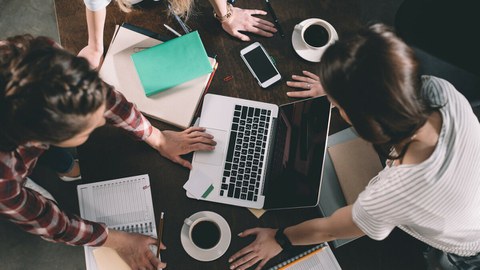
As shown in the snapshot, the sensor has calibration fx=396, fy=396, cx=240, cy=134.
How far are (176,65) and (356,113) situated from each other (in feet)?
2.00

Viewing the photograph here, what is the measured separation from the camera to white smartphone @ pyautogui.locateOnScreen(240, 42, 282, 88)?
130 centimetres

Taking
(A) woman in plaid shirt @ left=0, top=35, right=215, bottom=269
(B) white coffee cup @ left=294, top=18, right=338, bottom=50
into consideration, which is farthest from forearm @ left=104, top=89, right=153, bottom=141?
(B) white coffee cup @ left=294, top=18, right=338, bottom=50

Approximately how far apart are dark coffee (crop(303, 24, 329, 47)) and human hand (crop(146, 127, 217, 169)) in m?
0.46

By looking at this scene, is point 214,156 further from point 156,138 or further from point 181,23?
point 181,23

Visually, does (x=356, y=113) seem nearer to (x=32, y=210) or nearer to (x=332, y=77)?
(x=332, y=77)

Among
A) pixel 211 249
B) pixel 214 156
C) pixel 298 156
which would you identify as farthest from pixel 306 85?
pixel 211 249

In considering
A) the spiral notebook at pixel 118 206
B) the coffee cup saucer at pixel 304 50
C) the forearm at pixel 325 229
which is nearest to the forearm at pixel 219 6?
the coffee cup saucer at pixel 304 50

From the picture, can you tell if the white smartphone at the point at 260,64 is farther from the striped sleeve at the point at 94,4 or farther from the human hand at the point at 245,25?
the striped sleeve at the point at 94,4

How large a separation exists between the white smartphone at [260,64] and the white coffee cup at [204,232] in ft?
1.54

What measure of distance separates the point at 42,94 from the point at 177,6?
60 cm

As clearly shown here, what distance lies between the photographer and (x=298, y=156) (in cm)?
120

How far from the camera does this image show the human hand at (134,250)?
1137mm

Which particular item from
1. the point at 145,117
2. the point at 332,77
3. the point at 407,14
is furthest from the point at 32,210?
the point at 407,14

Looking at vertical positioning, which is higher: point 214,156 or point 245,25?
point 245,25
